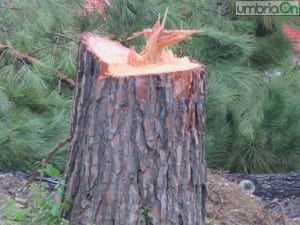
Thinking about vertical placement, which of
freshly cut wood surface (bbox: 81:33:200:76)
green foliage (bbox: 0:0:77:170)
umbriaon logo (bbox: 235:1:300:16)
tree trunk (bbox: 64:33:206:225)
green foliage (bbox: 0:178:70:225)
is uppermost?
umbriaon logo (bbox: 235:1:300:16)

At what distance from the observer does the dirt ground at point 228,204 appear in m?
3.14

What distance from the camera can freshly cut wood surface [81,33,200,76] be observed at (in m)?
2.33

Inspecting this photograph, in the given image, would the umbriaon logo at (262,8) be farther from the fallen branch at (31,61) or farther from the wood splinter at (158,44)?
the wood splinter at (158,44)

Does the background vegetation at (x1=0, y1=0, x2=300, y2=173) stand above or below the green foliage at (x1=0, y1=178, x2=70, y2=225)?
above

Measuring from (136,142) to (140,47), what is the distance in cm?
262

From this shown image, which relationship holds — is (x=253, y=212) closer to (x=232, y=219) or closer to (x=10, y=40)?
(x=232, y=219)

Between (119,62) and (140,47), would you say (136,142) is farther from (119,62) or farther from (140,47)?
(140,47)

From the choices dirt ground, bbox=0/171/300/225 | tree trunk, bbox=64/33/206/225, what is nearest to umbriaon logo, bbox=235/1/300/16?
dirt ground, bbox=0/171/300/225

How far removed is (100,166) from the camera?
2334 mm

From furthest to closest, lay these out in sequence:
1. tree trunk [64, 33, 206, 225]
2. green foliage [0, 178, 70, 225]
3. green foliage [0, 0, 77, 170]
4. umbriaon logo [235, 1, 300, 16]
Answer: umbriaon logo [235, 1, 300, 16]
green foliage [0, 0, 77, 170]
green foliage [0, 178, 70, 225]
tree trunk [64, 33, 206, 225]

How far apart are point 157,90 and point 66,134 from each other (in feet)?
6.84

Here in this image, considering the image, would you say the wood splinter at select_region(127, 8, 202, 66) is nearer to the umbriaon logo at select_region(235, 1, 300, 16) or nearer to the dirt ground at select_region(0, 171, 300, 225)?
the dirt ground at select_region(0, 171, 300, 225)

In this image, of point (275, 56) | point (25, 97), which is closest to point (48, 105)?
point (25, 97)

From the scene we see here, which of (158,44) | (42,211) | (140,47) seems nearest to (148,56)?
(158,44)
